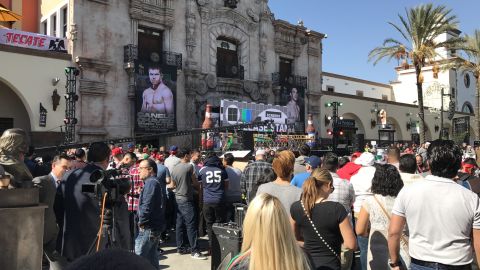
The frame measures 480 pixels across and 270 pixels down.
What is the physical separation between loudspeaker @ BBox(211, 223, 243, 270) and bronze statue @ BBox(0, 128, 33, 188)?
227 cm

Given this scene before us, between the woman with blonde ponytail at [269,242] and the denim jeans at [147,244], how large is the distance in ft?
11.2

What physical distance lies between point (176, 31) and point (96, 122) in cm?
709

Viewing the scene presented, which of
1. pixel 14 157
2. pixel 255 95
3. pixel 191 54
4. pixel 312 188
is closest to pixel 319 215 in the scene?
pixel 312 188

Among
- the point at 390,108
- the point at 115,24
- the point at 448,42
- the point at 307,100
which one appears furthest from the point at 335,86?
the point at 115,24

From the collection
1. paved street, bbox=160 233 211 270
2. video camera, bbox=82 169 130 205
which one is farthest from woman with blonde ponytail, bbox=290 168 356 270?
paved street, bbox=160 233 211 270

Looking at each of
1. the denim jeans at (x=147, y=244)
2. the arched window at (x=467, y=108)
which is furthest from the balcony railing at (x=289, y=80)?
the arched window at (x=467, y=108)

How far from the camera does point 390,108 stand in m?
39.1

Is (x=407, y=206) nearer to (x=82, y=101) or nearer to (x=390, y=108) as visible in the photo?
(x=82, y=101)

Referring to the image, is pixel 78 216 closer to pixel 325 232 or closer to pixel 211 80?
pixel 325 232

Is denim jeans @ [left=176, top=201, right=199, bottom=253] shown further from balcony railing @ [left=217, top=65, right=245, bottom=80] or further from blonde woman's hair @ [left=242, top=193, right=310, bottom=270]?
balcony railing @ [left=217, top=65, right=245, bottom=80]

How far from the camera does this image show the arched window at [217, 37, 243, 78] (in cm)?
2659

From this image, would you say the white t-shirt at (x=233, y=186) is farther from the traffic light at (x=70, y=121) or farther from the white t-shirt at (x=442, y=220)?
the traffic light at (x=70, y=121)

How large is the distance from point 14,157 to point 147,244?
79.1 inches

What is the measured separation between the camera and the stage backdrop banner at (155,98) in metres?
21.8
